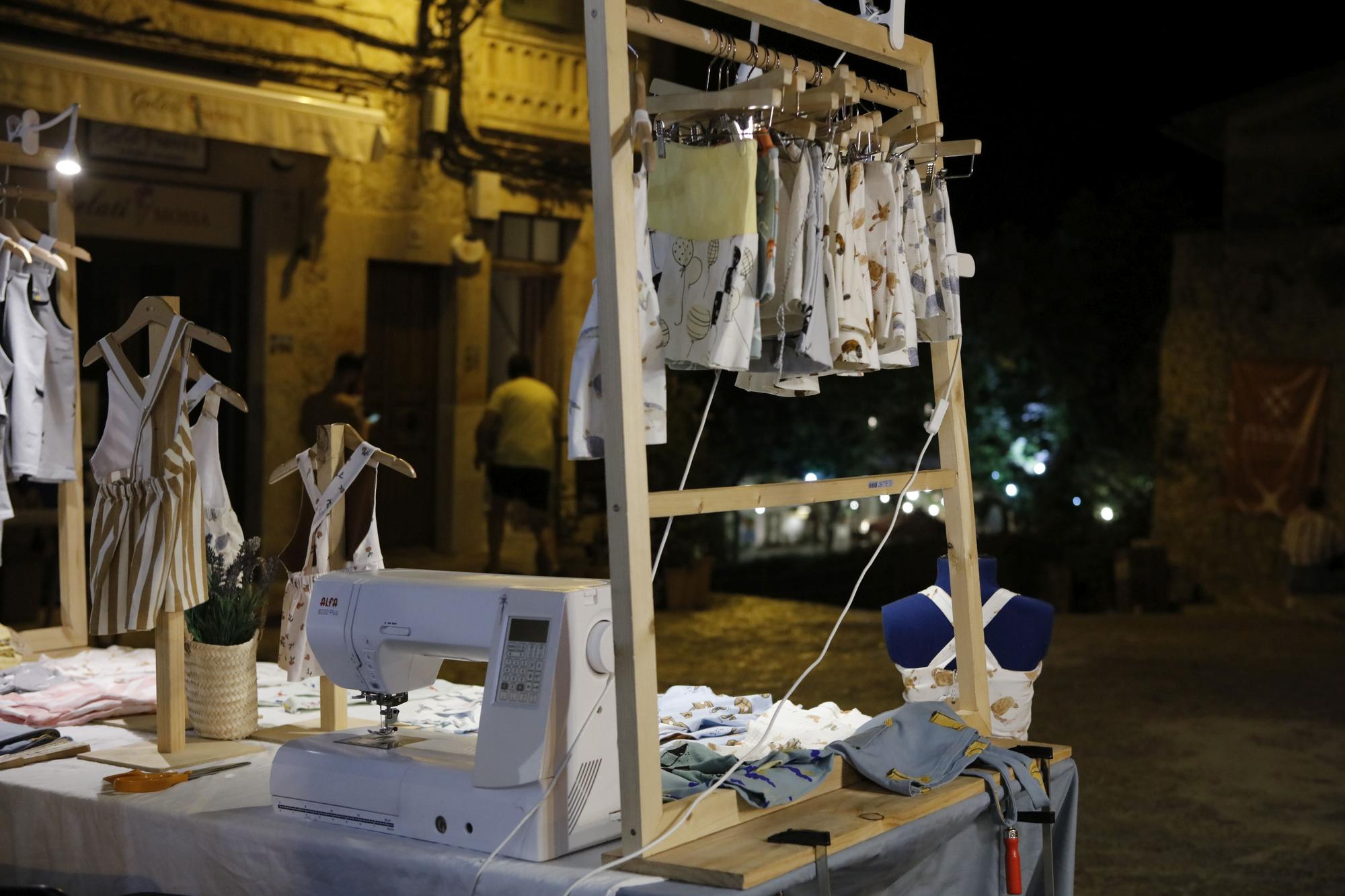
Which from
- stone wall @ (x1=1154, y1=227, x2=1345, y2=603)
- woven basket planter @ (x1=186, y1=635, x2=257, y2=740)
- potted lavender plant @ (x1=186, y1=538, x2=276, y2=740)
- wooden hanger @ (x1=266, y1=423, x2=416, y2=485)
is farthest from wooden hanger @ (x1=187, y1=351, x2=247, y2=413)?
stone wall @ (x1=1154, y1=227, x2=1345, y2=603)

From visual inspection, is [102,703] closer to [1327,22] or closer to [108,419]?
[108,419]

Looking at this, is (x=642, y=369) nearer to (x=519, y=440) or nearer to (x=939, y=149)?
(x=939, y=149)

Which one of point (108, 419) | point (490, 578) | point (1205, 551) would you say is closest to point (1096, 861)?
point (490, 578)

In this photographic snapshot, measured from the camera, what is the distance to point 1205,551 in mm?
11031

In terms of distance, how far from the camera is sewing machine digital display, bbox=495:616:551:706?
2.07 metres

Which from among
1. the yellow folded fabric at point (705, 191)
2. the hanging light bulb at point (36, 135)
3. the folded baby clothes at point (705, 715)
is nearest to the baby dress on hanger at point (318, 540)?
the folded baby clothes at point (705, 715)

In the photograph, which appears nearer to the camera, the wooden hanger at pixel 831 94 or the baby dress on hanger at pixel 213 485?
A: the wooden hanger at pixel 831 94

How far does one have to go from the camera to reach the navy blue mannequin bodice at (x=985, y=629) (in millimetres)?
2920

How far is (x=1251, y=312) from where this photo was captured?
10750mm

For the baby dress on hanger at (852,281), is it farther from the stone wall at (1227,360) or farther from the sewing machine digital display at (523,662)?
the stone wall at (1227,360)

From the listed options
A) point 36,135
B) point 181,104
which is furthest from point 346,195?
point 36,135

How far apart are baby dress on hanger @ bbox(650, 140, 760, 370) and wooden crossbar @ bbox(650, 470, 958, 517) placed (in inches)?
8.0

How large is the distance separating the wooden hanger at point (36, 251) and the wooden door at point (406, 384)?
5512 millimetres

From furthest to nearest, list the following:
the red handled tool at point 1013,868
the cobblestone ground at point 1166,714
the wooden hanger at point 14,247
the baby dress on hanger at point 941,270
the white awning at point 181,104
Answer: the white awning at point 181,104 < the cobblestone ground at point 1166,714 < the wooden hanger at point 14,247 < the baby dress on hanger at point 941,270 < the red handled tool at point 1013,868
